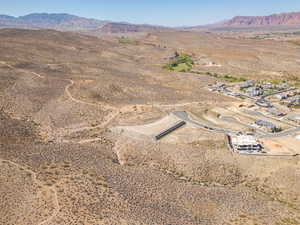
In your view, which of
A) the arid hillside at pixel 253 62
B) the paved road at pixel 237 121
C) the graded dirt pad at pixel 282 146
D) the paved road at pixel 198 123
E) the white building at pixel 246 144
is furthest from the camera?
the arid hillside at pixel 253 62

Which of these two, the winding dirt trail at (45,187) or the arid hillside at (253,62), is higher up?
the arid hillside at (253,62)

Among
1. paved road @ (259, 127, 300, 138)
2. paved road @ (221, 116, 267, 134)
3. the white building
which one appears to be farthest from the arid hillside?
the white building

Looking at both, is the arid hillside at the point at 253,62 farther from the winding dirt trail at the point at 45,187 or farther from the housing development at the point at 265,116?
Answer: the winding dirt trail at the point at 45,187

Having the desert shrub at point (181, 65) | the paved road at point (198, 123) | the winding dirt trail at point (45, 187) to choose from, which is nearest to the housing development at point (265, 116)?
the paved road at point (198, 123)

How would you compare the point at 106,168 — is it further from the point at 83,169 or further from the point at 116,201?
the point at 116,201

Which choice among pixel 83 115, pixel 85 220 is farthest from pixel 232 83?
pixel 85 220

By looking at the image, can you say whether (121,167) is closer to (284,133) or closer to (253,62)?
(284,133)

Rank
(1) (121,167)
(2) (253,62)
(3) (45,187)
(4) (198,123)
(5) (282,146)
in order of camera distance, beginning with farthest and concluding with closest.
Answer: (2) (253,62) < (4) (198,123) < (5) (282,146) < (1) (121,167) < (3) (45,187)

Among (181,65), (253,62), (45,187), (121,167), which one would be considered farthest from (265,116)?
(253,62)

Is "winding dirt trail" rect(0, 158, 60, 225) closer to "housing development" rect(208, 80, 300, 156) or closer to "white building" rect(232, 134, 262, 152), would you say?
"housing development" rect(208, 80, 300, 156)
